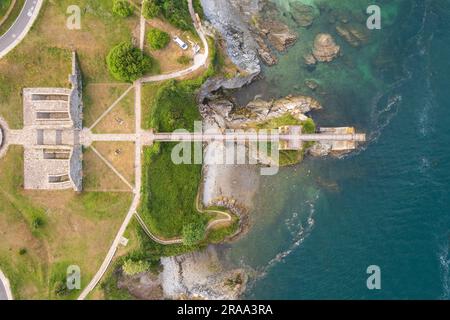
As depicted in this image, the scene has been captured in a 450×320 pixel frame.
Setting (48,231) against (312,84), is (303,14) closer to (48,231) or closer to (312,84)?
(312,84)

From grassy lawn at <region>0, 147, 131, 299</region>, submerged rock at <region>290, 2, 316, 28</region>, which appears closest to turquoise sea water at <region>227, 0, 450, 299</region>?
submerged rock at <region>290, 2, 316, 28</region>

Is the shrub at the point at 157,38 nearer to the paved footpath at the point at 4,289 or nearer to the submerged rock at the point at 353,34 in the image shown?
the submerged rock at the point at 353,34

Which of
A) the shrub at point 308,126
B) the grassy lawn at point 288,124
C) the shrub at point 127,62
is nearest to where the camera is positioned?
the shrub at point 127,62

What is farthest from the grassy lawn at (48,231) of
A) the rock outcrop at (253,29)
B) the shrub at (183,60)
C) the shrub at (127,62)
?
the rock outcrop at (253,29)

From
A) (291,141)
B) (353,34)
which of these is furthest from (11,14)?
(353,34)

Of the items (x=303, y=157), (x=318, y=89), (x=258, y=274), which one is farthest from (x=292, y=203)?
(x=318, y=89)

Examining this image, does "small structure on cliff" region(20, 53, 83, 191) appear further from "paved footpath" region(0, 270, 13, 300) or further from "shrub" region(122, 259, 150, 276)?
"paved footpath" region(0, 270, 13, 300)
